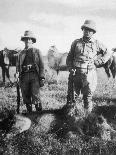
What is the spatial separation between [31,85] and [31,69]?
0.37 meters

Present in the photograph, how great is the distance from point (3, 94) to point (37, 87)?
4167 mm

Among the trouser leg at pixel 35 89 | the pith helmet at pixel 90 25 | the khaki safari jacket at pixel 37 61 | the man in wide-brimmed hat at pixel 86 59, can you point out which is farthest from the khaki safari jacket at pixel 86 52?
the trouser leg at pixel 35 89

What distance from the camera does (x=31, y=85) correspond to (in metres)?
7.71

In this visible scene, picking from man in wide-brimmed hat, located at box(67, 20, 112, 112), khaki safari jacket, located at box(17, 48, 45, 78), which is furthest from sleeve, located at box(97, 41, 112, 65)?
khaki safari jacket, located at box(17, 48, 45, 78)

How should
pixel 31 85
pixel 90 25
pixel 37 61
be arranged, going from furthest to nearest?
pixel 31 85 < pixel 37 61 < pixel 90 25

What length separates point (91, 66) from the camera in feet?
25.2

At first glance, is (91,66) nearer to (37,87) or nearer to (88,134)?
(37,87)

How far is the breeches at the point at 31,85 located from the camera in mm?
7652

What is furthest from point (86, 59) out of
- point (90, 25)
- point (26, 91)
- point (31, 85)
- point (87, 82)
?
point (26, 91)

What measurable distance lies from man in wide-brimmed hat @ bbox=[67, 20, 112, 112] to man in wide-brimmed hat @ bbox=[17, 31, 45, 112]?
0.78 meters

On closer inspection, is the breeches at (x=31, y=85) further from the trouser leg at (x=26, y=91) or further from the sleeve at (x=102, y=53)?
the sleeve at (x=102, y=53)

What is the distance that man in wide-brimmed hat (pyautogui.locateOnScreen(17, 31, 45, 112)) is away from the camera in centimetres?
758

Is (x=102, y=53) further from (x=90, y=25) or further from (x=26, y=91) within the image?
(x=26, y=91)

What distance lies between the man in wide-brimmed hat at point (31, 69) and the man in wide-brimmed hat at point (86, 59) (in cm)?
78
